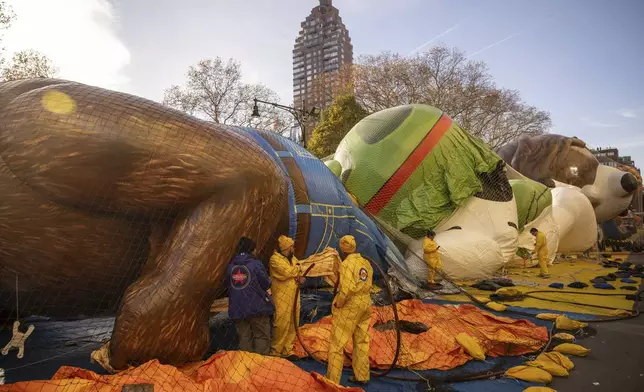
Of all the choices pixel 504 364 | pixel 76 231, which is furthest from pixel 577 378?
pixel 76 231

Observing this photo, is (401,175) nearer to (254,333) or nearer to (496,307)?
(496,307)

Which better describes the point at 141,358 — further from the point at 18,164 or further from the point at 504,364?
the point at 504,364

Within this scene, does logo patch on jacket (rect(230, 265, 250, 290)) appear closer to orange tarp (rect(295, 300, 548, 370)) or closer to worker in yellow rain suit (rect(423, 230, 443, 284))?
orange tarp (rect(295, 300, 548, 370))

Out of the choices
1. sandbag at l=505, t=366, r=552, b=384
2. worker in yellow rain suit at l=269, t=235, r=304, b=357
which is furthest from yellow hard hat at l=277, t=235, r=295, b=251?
sandbag at l=505, t=366, r=552, b=384

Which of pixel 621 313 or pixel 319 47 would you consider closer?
pixel 621 313

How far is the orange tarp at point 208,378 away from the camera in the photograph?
2861mm

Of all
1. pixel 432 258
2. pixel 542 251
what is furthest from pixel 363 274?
pixel 542 251

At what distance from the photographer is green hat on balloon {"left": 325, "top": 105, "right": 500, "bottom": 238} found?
8391 mm

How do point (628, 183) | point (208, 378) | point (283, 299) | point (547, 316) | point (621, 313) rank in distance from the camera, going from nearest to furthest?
point (208, 378)
point (283, 299)
point (547, 316)
point (621, 313)
point (628, 183)

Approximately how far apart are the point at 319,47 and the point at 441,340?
9343cm

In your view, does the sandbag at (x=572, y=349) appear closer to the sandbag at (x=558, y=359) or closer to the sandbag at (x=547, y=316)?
the sandbag at (x=558, y=359)

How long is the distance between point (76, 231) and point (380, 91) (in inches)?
976

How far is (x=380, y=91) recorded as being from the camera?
87.0 ft

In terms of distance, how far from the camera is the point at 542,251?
32.9 feet
